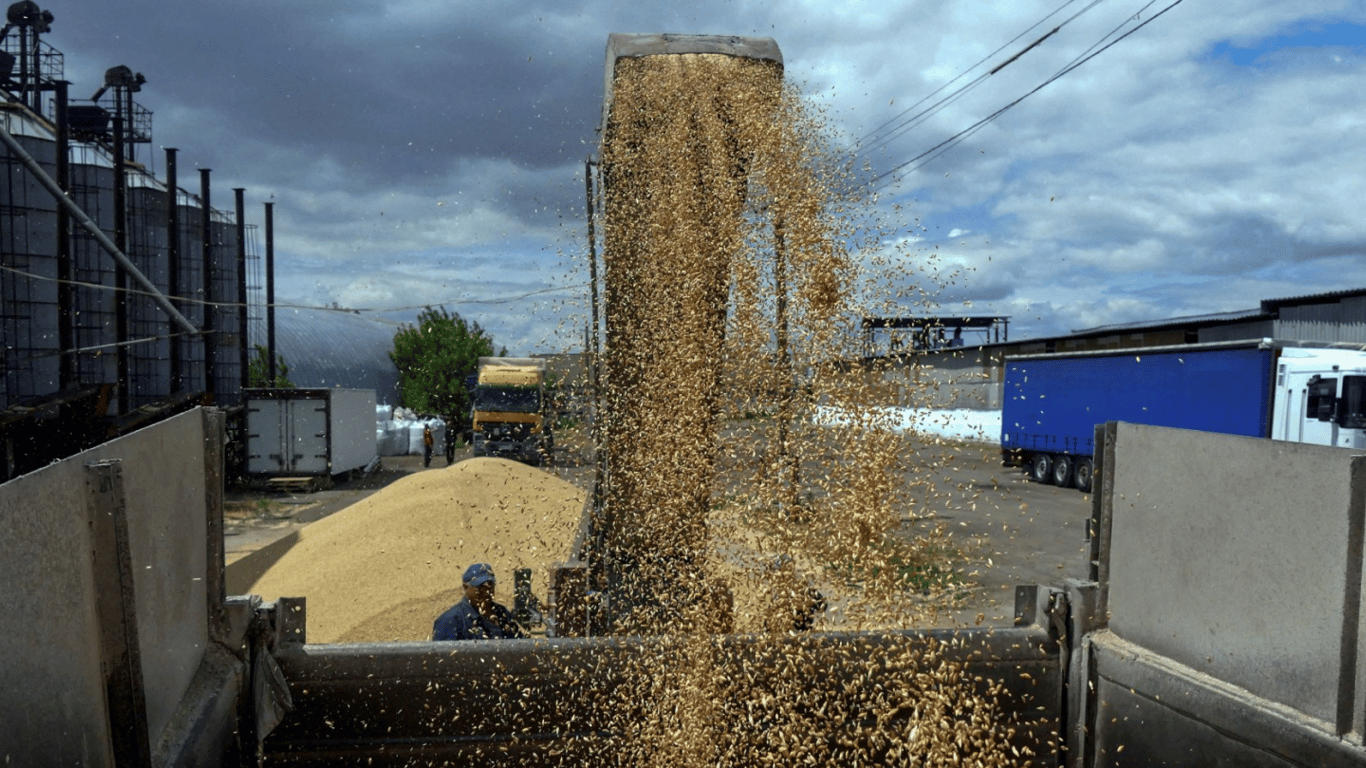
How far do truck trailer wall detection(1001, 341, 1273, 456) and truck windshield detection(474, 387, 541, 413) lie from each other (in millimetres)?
12110

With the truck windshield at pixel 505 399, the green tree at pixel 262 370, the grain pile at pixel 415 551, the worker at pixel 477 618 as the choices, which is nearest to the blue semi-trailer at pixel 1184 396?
the grain pile at pixel 415 551

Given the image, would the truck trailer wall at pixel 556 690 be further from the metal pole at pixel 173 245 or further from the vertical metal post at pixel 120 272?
the metal pole at pixel 173 245

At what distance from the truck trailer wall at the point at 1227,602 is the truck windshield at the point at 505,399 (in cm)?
2095

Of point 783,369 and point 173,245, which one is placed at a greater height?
point 173,245

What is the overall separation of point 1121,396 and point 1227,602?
16.7 metres

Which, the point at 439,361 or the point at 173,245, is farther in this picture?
the point at 439,361

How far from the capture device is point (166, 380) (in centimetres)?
2595

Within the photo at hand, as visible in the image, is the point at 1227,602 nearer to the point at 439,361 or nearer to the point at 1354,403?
the point at 1354,403

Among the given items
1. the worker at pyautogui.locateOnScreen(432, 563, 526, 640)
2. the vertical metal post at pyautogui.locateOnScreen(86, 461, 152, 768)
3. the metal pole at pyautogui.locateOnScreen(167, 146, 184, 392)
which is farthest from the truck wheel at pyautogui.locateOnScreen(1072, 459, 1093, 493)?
the metal pole at pyautogui.locateOnScreen(167, 146, 184, 392)

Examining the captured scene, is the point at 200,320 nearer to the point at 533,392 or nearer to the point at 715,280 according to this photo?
the point at 533,392

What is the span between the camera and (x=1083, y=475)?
59.6ft

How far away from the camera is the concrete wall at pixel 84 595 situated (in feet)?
5.49

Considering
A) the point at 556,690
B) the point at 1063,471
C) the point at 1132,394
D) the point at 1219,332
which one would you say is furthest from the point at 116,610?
the point at 1219,332

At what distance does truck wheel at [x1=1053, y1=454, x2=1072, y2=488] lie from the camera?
62.0 ft
